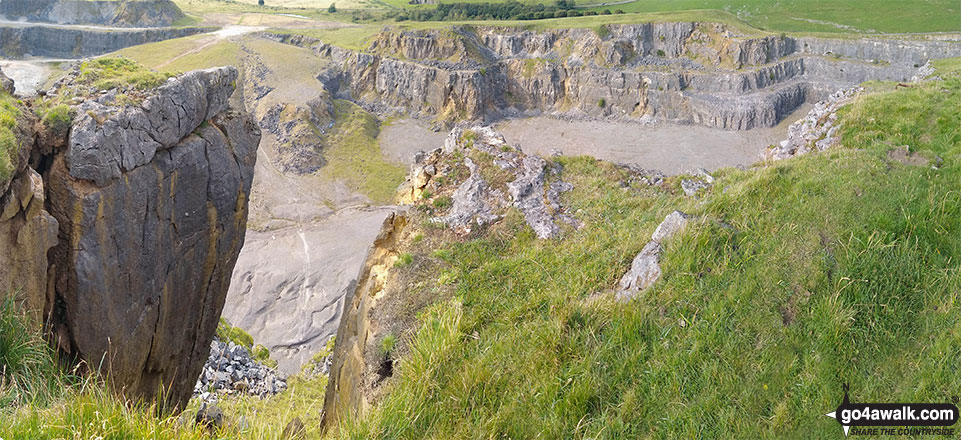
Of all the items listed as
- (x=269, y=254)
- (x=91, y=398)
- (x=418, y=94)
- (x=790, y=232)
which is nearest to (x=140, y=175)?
(x=91, y=398)

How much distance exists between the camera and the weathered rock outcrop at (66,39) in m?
75.9

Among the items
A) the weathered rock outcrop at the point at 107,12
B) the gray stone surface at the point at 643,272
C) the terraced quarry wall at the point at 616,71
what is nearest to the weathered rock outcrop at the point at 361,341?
the gray stone surface at the point at 643,272

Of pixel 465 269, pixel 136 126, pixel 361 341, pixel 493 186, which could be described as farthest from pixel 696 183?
pixel 136 126

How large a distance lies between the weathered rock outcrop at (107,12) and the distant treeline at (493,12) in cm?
4108

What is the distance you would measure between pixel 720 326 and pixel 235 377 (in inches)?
763

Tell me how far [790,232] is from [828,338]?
2412 millimetres

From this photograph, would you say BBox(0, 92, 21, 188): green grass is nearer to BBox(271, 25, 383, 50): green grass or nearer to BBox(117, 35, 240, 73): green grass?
BBox(117, 35, 240, 73): green grass

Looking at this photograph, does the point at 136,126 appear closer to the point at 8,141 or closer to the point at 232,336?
the point at 8,141

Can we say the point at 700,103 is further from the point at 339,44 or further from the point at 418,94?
the point at 339,44

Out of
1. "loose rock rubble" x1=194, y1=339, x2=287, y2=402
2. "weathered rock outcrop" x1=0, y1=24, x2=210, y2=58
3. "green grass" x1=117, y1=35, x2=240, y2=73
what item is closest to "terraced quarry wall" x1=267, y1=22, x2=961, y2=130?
"green grass" x1=117, y1=35, x2=240, y2=73

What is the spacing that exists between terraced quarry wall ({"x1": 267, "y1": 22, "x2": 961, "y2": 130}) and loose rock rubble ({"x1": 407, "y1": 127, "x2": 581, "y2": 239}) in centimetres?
4802

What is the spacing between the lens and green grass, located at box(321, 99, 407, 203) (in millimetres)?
51219

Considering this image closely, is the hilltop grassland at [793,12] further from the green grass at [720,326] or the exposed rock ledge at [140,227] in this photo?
the green grass at [720,326]

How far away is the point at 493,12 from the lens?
306ft
